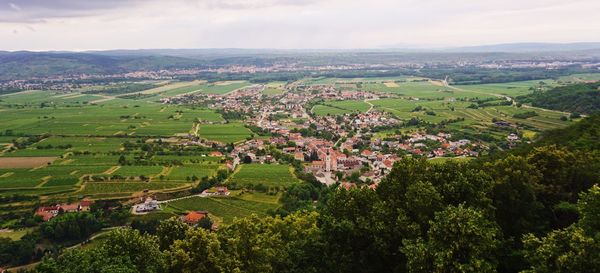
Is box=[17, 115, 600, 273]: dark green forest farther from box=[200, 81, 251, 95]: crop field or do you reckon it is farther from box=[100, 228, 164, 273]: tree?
box=[200, 81, 251, 95]: crop field

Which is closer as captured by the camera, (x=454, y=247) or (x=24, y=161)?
(x=454, y=247)

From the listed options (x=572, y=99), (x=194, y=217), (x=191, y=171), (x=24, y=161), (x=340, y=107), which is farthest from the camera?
(x=340, y=107)

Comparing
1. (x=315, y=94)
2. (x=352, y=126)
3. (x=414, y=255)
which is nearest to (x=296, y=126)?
(x=352, y=126)

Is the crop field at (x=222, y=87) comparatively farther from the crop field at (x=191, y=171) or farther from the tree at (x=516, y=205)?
the tree at (x=516, y=205)

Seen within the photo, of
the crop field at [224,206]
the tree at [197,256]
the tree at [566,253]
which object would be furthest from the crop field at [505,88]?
the tree at [197,256]

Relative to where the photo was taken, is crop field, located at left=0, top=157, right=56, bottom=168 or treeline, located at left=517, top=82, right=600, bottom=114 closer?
crop field, located at left=0, top=157, right=56, bottom=168

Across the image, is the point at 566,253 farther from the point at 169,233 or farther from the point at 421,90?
the point at 421,90

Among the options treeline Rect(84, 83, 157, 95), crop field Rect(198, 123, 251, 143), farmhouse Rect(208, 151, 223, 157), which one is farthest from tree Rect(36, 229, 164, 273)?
treeline Rect(84, 83, 157, 95)

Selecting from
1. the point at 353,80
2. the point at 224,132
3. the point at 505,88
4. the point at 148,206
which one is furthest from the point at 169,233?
the point at 353,80
